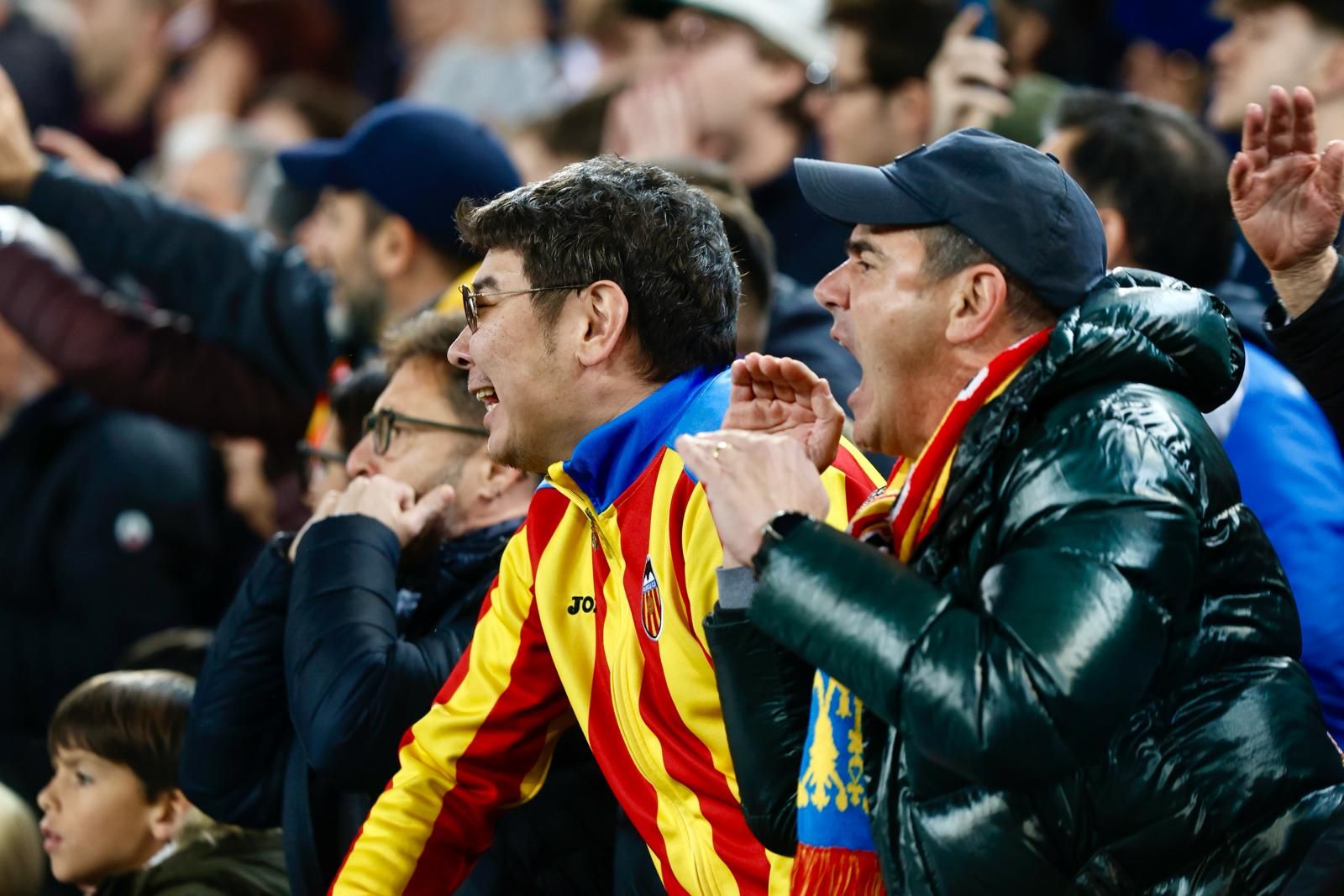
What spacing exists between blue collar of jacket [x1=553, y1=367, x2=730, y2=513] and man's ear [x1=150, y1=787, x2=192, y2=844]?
148 cm

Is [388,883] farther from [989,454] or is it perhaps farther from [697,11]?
[697,11]

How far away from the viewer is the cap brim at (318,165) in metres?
4.93

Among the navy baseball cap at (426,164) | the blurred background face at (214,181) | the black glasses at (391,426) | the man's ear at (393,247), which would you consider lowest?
the blurred background face at (214,181)

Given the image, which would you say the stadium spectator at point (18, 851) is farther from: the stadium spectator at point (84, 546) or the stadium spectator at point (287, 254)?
the stadium spectator at point (287, 254)

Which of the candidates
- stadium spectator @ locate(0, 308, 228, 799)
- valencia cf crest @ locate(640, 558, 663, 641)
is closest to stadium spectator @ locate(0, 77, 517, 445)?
stadium spectator @ locate(0, 308, 228, 799)

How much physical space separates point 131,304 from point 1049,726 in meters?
4.39

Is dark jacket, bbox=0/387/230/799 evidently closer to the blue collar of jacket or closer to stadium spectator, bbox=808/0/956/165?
stadium spectator, bbox=808/0/956/165

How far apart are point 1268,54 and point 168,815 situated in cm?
308

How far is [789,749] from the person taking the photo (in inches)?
89.7

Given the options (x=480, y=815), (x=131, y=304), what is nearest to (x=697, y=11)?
(x=131, y=304)

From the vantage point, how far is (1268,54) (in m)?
4.27

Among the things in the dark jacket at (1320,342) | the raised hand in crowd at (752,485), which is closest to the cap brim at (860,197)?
the raised hand in crowd at (752,485)

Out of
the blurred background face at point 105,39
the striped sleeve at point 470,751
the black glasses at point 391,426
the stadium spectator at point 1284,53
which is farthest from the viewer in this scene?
the blurred background face at point 105,39

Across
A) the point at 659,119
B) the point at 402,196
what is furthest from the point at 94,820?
the point at 659,119
